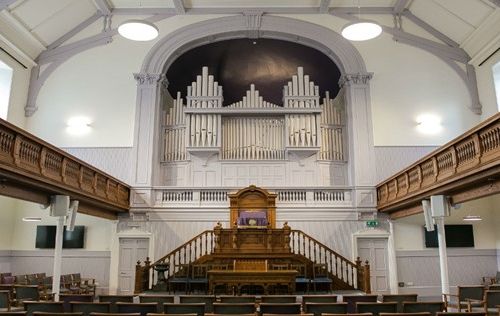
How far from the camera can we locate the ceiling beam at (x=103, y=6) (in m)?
15.8

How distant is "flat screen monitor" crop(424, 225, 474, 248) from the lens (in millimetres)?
14500

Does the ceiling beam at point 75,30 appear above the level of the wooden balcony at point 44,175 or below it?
above

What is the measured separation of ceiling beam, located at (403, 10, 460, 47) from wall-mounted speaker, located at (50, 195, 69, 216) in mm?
13329

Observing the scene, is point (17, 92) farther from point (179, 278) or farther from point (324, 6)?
point (324, 6)

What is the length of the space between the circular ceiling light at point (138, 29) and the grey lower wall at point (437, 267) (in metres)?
10.3

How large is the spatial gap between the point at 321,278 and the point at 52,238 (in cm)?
901

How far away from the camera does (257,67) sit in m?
18.2

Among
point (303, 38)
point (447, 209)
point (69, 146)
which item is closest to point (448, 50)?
point (303, 38)

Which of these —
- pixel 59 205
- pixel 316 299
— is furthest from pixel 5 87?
pixel 316 299

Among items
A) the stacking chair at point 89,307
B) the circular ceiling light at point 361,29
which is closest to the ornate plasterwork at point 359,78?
the circular ceiling light at point 361,29

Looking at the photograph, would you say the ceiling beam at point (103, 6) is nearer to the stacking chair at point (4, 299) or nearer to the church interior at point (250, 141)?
the church interior at point (250, 141)

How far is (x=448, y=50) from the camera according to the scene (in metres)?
16.0

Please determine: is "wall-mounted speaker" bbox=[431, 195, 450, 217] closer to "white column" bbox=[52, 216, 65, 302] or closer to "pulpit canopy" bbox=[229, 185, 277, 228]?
"pulpit canopy" bbox=[229, 185, 277, 228]

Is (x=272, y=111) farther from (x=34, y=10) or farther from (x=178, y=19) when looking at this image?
(x=34, y=10)
